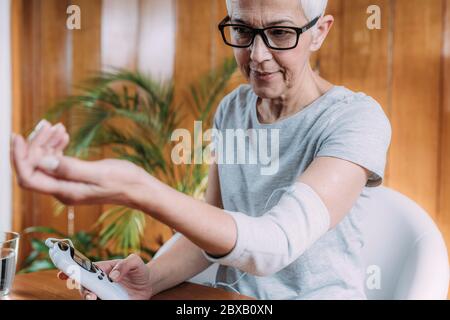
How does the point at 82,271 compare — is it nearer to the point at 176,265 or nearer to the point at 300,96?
the point at 176,265

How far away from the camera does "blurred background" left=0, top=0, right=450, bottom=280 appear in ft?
3.51

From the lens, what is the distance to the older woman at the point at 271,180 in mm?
524

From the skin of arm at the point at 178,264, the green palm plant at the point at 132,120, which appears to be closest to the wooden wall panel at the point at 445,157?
the skin of arm at the point at 178,264

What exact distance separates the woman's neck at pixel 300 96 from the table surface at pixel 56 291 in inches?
12.5

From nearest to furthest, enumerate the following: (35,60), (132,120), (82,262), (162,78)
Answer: (82,262) < (35,60) < (162,78) < (132,120)

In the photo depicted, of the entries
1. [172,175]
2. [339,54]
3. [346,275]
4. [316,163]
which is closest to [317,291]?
[346,275]

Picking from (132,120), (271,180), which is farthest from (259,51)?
(132,120)

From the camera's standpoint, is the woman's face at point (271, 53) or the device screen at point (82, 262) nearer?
the device screen at point (82, 262)

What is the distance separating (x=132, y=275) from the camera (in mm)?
862

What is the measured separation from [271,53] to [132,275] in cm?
42

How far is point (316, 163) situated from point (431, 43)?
1.57 ft

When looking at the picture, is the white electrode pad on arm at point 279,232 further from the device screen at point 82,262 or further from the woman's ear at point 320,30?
the woman's ear at point 320,30

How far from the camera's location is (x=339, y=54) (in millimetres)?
1109
